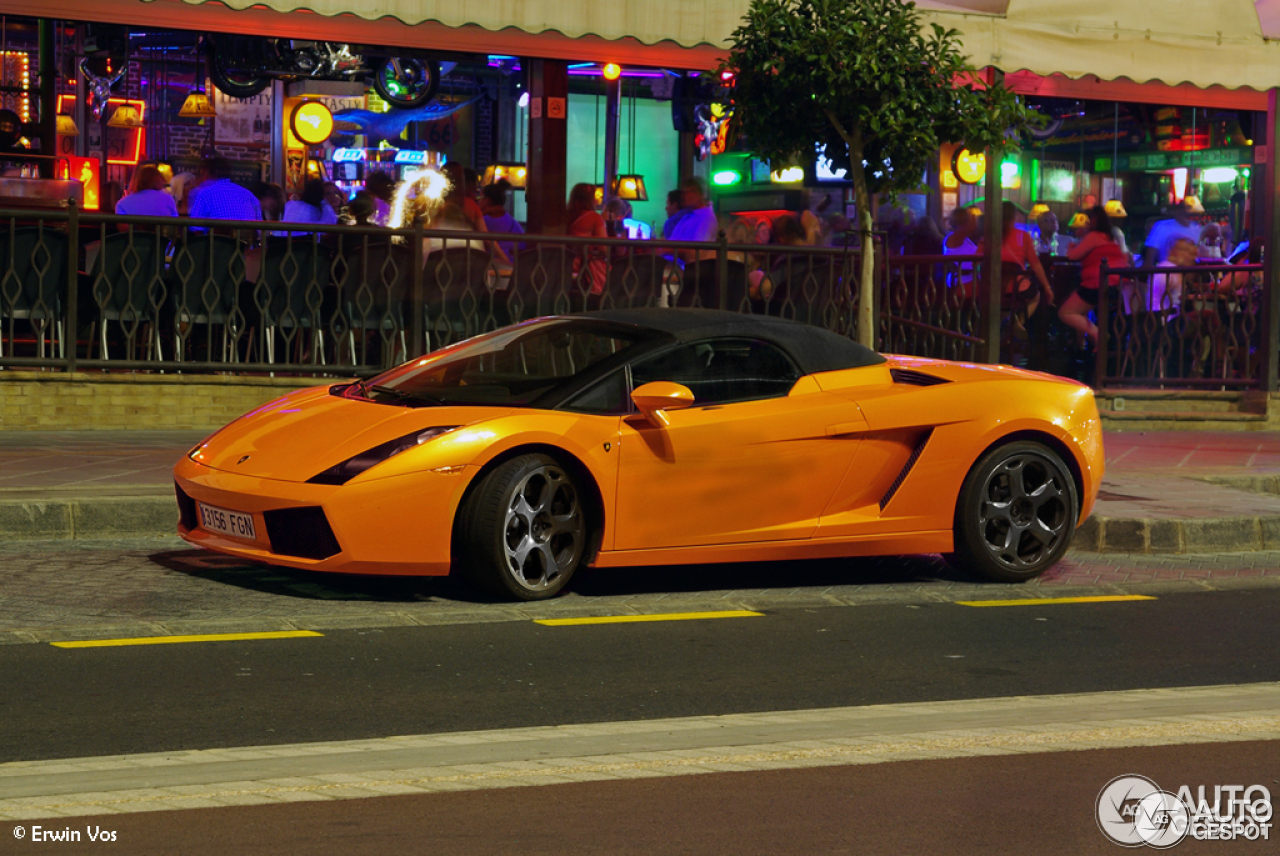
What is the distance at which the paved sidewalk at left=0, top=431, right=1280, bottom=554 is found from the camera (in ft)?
28.3

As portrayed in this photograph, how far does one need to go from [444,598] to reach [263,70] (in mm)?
15845

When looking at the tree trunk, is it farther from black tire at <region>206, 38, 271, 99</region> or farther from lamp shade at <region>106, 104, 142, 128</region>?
lamp shade at <region>106, 104, 142, 128</region>

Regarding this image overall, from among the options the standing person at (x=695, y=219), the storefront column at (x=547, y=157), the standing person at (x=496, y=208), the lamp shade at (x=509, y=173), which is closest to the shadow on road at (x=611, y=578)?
the standing person at (x=695, y=219)

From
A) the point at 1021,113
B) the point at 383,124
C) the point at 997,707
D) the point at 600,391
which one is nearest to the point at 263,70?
the point at 383,124

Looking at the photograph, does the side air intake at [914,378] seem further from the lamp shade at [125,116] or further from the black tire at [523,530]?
the lamp shade at [125,116]

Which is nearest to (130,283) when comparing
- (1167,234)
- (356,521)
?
(356,521)

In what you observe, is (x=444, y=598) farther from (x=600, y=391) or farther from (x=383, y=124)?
(x=383, y=124)

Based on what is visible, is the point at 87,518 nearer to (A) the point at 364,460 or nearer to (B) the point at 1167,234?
(A) the point at 364,460

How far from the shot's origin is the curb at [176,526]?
27.9 ft

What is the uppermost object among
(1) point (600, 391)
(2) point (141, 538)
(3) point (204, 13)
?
(3) point (204, 13)

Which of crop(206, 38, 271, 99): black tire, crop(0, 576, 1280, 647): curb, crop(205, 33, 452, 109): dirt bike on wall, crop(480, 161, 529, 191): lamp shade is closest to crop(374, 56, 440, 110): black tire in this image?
crop(205, 33, 452, 109): dirt bike on wall

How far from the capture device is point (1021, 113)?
10805 mm

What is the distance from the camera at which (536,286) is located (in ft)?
43.0

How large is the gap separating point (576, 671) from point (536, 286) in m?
7.42
